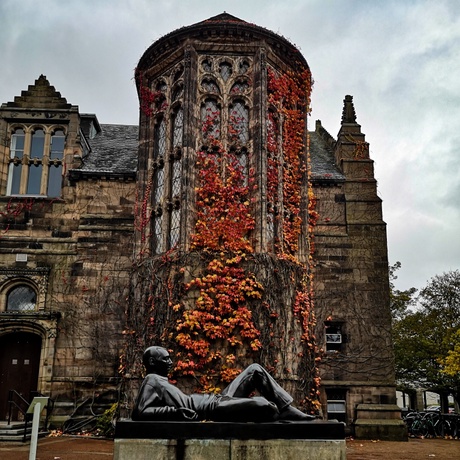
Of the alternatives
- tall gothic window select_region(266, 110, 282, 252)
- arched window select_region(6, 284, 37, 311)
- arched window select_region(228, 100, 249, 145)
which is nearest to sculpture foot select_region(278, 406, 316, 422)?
tall gothic window select_region(266, 110, 282, 252)

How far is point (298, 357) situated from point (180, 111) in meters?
7.41

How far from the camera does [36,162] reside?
64.4 feet

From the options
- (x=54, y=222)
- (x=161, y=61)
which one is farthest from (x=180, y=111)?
(x=54, y=222)

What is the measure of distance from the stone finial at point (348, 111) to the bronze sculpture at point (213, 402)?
15.4 meters

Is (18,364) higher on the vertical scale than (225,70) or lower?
lower

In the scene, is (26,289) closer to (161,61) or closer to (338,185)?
(161,61)

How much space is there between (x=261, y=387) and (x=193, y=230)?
7987 millimetres

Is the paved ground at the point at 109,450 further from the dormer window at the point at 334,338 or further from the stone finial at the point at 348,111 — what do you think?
the stone finial at the point at 348,111

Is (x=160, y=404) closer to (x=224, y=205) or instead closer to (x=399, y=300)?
(x=224, y=205)

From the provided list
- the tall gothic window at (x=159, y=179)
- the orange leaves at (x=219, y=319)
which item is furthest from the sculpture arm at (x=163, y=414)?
the tall gothic window at (x=159, y=179)

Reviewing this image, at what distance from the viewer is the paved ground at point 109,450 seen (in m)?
12.0

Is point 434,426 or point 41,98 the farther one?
point 41,98

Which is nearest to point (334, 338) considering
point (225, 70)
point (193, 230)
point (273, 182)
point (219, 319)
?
point (273, 182)

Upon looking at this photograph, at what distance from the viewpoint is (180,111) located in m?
16.4
